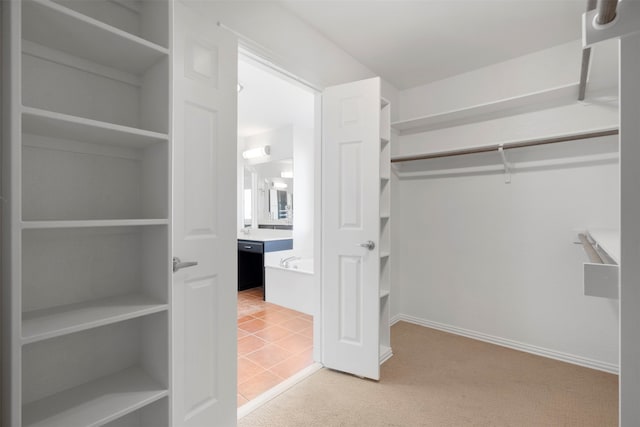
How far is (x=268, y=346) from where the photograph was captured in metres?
2.79

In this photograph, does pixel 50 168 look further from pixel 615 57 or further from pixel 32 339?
pixel 615 57

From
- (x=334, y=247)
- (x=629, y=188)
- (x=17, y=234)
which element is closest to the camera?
(x=629, y=188)

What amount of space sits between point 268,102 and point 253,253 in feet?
7.66

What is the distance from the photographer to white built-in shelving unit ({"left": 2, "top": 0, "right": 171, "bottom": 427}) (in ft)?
3.24

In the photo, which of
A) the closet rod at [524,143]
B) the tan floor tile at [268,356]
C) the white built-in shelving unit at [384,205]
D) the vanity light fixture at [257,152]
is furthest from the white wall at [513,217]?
the vanity light fixture at [257,152]

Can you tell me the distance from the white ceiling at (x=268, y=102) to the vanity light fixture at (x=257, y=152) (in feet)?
0.98

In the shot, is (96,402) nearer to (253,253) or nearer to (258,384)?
(258,384)

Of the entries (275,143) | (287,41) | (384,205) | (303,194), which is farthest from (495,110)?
(275,143)

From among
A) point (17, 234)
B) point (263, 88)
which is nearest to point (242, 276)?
point (263, 88)

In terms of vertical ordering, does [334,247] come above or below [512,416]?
above

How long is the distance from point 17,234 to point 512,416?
2458 millimetres

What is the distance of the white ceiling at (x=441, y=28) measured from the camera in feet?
6.69

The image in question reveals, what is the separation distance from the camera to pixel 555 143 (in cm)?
247

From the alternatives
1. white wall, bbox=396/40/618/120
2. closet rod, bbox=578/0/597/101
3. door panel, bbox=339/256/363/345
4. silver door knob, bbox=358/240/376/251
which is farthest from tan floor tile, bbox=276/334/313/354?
closet rod, bbox=578/0/597/101
